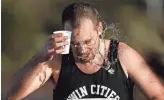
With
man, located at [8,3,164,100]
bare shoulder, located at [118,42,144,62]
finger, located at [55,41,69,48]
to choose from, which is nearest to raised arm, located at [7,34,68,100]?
man, located at [8,3,164,100]

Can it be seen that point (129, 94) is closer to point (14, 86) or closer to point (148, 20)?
point (14, 86)

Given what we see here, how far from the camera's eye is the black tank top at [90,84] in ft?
5.27

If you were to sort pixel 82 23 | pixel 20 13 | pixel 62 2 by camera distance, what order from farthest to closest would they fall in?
pixel 20 13
pixel 62 2
pixel 82 23

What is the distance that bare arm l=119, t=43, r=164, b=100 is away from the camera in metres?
1.61

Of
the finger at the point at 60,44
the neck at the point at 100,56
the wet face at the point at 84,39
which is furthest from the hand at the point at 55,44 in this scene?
the neck at the point at 100,56

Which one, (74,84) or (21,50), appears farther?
(21,50)

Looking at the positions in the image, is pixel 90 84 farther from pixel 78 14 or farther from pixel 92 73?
pixel 78 14

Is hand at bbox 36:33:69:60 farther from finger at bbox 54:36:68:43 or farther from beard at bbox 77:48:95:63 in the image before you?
beard at bbox 77:48:95:63

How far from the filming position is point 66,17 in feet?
5.32

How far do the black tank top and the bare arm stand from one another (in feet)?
0.10

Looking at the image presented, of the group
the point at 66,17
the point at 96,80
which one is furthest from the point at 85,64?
the point at 66,17

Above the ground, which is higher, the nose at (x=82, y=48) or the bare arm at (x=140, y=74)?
the nose at (x=82, y=48)

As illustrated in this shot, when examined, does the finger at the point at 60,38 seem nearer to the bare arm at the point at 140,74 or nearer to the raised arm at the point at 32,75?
the raised arm at the point at 32,75

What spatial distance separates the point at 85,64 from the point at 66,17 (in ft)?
0.66
